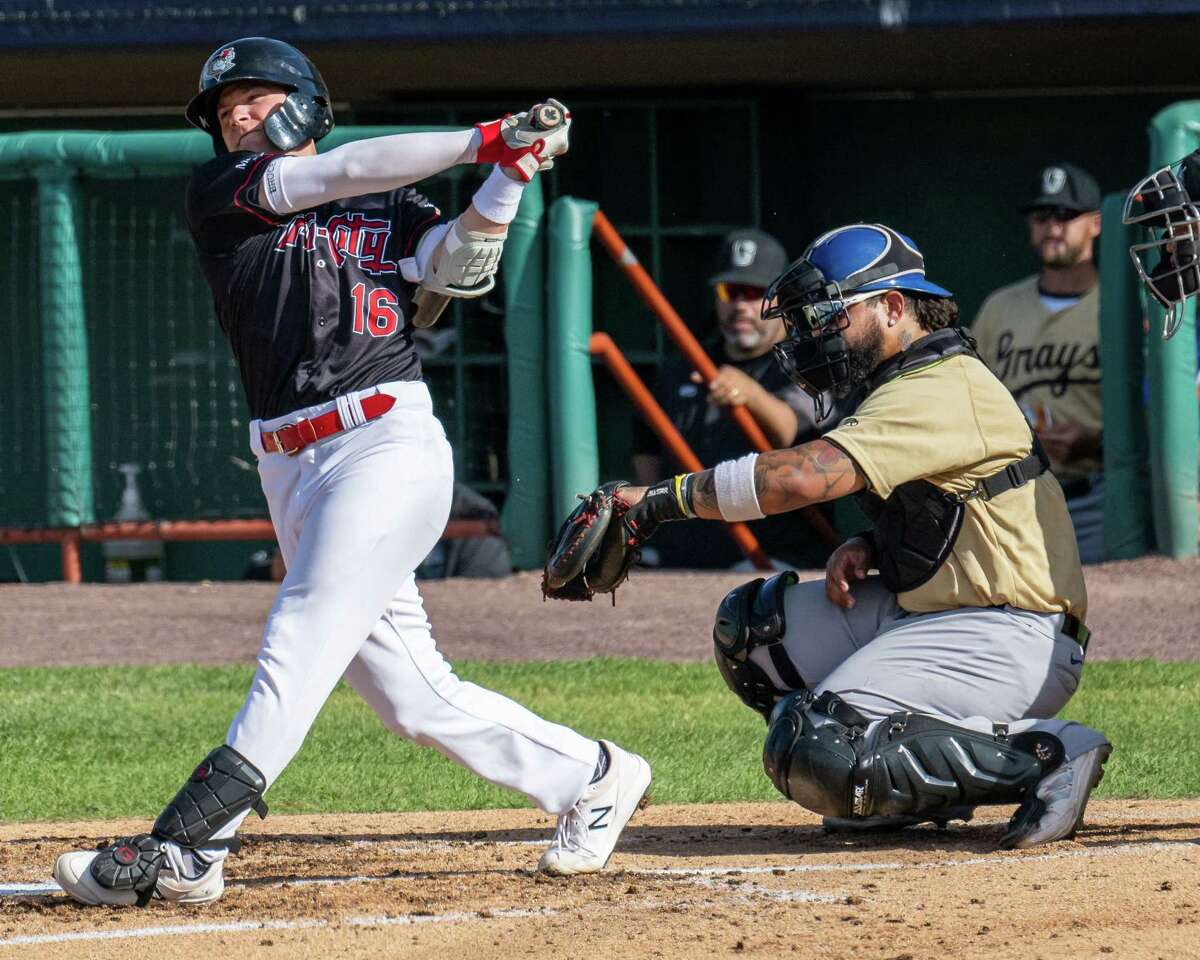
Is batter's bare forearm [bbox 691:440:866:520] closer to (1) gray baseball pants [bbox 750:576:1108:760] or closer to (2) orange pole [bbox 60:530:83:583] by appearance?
(1) gray baseball pants [bbox 750:576:1108:760]

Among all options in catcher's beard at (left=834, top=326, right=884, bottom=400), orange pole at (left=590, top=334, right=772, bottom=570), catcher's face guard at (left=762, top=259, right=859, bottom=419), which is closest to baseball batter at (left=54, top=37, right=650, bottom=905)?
catcher's face guard at (left=762, top=259, right=859, bottom=419)

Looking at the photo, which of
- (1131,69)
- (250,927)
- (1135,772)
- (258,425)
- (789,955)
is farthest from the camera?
(1131,69)

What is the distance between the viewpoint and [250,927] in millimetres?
3477

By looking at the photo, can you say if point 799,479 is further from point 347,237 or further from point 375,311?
point 347,237

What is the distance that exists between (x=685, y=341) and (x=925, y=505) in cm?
472

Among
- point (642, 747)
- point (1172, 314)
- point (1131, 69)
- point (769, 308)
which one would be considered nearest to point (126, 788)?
point (642, 747)

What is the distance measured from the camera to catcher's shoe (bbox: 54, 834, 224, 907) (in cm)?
352

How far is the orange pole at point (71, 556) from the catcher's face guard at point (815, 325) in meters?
5.96

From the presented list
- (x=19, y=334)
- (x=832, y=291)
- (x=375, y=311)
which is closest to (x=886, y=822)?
(x=832, y=291)

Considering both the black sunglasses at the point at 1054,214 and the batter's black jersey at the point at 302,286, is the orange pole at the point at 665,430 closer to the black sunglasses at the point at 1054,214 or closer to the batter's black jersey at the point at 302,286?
the black sunglasses at the point at 1054,214

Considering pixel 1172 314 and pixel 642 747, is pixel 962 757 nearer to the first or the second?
pixel 1172 314

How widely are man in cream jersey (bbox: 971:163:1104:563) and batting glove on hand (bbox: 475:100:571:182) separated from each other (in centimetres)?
524

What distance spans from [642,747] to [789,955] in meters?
2.55

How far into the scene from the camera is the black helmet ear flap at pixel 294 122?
12.6 ft
